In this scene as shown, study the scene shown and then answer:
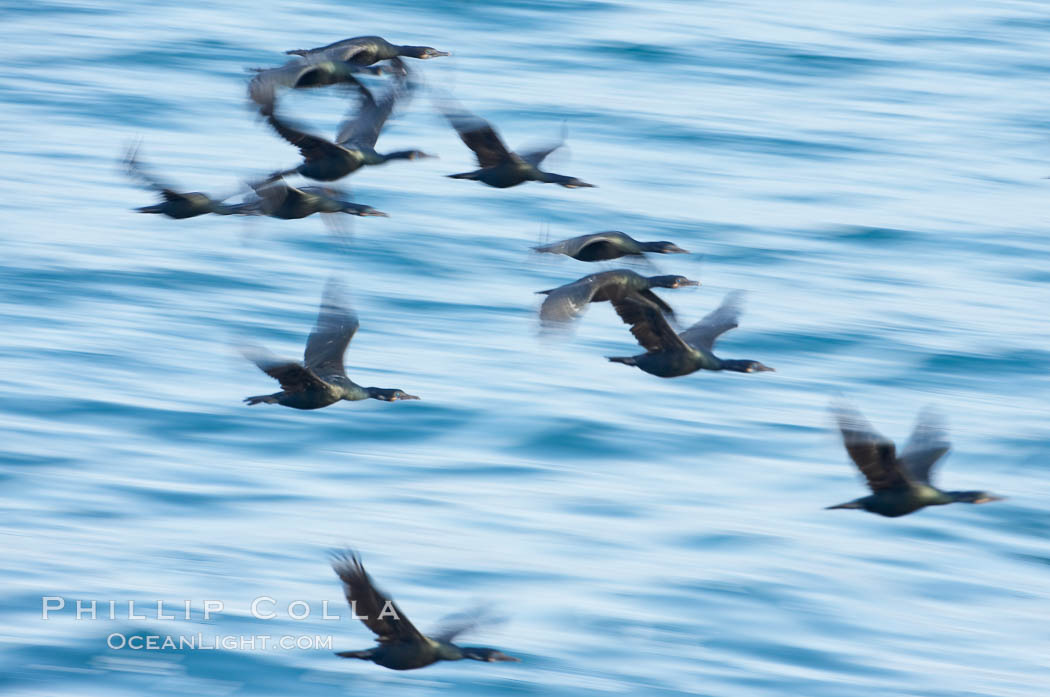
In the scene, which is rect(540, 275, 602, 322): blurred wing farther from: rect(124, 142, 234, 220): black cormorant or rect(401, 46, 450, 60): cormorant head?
rect(401, 46, 450, 60): cormorant head

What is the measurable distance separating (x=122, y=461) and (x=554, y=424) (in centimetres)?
286

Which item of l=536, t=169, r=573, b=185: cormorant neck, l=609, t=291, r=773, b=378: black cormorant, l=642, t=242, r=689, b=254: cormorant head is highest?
l=536, t=169, r=573, b=185: cormorant neck

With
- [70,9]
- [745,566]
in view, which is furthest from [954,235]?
[70,9]

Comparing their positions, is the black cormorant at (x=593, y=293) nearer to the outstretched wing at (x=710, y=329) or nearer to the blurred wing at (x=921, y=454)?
the outstretched wing at (x=710, y=329)

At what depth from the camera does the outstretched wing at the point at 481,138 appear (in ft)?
38.2

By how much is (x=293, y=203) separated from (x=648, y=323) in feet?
8.09

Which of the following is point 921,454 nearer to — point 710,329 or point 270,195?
point 710,329

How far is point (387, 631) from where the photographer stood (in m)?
9.38

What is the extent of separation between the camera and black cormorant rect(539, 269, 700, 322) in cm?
961

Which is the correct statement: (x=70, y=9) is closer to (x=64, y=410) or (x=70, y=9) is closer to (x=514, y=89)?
(x=514, y=89)

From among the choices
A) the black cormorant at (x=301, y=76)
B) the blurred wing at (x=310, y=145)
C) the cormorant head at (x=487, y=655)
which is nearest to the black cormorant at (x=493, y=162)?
the black cormorant at (x=301, y=76)

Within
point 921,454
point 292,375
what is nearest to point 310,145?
point 292,375

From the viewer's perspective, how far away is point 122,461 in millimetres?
13250

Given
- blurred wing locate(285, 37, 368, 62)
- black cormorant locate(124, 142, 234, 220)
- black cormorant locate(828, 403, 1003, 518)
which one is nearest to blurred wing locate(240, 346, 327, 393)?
black cormorant locate(124, 142, 234, 220)
